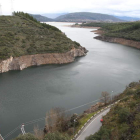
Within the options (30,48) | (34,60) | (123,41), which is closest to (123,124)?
(34,60)

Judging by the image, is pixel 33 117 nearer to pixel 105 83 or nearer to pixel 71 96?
pixel 71 96

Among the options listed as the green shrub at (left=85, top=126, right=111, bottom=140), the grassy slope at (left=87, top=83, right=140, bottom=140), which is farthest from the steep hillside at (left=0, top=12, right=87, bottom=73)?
the green shrub at (left=85, top=126, right=111, bottom=140)

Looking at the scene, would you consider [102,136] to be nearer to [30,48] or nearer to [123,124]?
[123,124]

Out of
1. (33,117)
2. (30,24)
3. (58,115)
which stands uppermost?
(30,24)

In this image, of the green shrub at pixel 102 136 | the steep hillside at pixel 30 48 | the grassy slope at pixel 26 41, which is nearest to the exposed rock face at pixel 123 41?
the steep hillside at pixel 30 48

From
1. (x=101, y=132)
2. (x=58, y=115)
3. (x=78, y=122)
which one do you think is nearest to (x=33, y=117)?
(x=58, y=115)

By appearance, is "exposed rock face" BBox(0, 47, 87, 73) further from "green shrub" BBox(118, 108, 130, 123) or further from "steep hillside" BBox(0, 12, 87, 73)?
"green shrub" BBox(118, 108, 130, 123)
